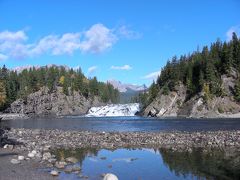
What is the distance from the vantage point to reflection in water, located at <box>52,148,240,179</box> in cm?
2880

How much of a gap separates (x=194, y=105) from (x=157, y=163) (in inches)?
4828

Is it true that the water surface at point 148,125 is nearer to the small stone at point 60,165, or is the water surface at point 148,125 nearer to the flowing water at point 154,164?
the flowing water at point 154,164

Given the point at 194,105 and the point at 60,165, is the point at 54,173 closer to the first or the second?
the point at 60,165

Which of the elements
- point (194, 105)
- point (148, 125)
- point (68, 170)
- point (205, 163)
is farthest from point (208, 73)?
point (68, 170)

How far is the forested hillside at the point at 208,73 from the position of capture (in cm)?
15500

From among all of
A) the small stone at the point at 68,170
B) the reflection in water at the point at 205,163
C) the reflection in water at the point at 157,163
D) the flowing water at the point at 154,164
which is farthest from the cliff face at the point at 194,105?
the small stone at the point at 68,170

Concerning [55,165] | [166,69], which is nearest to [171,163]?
[55,165]

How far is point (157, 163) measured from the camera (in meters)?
34.5

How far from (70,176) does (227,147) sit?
882 inches

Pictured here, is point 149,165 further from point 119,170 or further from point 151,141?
point 151,141

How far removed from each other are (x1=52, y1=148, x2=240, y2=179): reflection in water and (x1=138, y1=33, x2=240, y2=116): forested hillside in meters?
115

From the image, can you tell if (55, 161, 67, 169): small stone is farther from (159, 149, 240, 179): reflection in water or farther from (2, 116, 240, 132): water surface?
(2, 116, 240, 132): water surface

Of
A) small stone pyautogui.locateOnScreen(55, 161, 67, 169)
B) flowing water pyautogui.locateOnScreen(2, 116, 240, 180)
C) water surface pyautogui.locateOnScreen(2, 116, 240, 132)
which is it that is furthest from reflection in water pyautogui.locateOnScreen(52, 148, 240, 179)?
water surface pyautogui.locateOnScreen(2, 116, 240, 132)

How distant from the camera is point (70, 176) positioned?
2758cm
